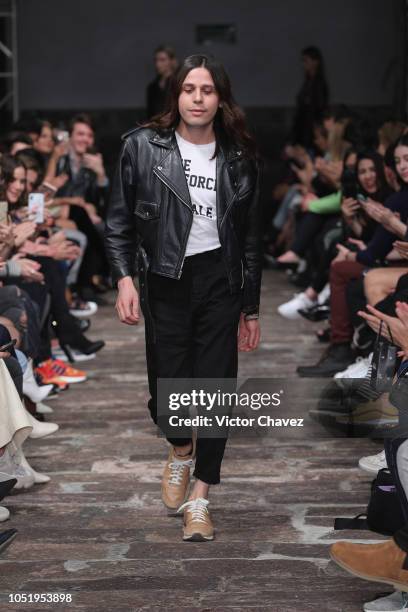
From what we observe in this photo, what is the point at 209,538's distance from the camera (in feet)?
11.9

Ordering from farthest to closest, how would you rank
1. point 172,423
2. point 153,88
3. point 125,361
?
point 153,88 → point 125,361 → point 172,423

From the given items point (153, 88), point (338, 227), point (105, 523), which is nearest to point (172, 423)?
point (105, 523)

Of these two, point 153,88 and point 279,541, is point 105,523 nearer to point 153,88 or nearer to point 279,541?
point 279,541

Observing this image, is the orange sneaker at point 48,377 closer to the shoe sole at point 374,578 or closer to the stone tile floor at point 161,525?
the stone tile floor at point 161,525

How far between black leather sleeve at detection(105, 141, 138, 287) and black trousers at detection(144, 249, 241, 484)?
100 mm

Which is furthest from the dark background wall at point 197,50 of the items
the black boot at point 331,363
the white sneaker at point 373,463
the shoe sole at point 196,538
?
the shoe sole at point 196,538

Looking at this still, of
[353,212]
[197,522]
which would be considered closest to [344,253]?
[353,212]

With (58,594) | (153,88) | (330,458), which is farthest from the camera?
(153,88)

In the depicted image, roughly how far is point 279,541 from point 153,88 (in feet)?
25.6

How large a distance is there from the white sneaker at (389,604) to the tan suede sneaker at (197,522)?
0.73m

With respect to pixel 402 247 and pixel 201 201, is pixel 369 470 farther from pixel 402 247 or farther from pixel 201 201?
pixel 201 201

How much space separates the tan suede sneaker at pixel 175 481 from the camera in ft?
12.9

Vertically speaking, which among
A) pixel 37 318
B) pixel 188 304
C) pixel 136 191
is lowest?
pixel 37 318

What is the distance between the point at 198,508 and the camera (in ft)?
12.2
